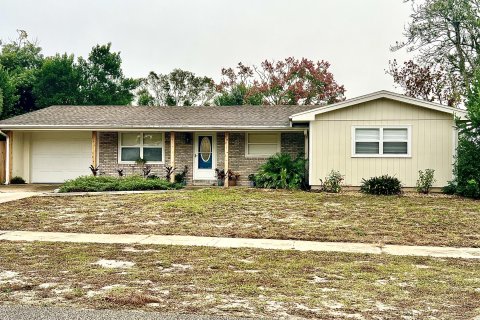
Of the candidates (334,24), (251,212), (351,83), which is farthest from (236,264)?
(351,83)

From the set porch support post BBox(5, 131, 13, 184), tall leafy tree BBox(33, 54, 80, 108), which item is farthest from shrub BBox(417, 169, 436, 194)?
tall leafy tree BBox(33, 54, 80, 108)

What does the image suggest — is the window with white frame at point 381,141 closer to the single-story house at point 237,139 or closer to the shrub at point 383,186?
the single-story house at point 237,139

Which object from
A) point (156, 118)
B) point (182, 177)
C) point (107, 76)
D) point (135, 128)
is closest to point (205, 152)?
point (182, 177)

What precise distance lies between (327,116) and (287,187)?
9.60ft

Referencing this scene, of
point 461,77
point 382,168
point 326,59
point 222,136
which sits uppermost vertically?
point 326,59

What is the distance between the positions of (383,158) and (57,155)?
1373cm

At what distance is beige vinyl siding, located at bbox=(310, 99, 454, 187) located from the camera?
1666 centimetres

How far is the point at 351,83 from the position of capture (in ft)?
121

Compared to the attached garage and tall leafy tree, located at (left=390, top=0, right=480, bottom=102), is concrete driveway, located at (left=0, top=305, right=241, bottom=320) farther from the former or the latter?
tall leafy tree, located at (left=390, top=0, right=480, bottom=102)

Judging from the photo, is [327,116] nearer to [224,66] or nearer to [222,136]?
[222,136]

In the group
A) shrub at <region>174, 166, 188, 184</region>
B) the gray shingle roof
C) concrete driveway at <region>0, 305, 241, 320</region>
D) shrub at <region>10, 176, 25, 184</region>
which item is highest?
the gray shingle roof

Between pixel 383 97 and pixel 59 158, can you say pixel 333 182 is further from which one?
pixel 59 158

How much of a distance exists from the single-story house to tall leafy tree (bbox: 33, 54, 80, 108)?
34.2ft

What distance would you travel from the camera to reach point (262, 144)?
2009 centimetres
